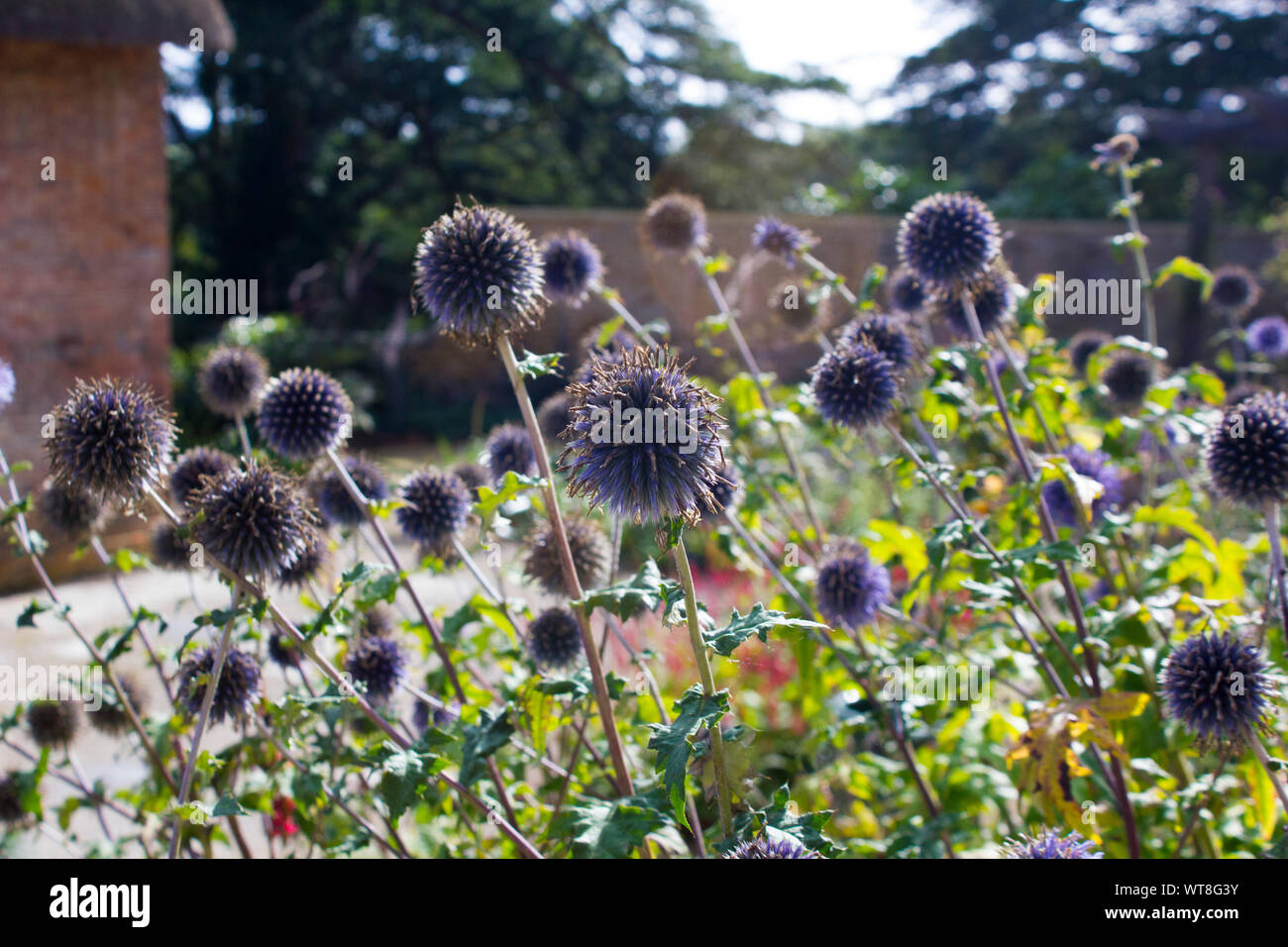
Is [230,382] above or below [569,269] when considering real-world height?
below

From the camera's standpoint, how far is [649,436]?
150cm

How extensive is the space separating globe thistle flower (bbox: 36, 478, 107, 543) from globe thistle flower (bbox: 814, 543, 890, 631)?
2111 mm

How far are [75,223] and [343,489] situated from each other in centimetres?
593

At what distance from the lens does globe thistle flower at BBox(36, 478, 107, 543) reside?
2.64m

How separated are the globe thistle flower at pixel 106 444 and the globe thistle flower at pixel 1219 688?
2264 millimetres

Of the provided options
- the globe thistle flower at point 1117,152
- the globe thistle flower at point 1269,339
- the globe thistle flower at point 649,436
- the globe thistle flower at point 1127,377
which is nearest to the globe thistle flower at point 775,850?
the globe thistle flower at point 649,436

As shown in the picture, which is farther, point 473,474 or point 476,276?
point 473,474

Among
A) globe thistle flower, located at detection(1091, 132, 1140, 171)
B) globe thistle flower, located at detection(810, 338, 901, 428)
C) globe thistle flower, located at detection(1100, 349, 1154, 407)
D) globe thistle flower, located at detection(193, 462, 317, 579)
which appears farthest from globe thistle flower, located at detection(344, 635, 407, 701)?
globe thistle flower, located at detection(1100, 349, 1154, 407)

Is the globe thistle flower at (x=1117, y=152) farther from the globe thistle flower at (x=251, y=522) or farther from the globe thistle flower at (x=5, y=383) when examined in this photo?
the globe thistle flower at (x=5, y=383)

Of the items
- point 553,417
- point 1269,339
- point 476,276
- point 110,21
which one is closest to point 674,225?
point 553,417

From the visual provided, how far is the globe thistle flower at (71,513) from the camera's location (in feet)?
8.68

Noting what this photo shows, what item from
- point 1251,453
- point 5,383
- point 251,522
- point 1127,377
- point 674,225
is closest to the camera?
point 251,522

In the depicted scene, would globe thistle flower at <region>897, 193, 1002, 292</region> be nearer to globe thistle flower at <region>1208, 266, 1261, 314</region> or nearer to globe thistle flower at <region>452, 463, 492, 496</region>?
globe thistle flower at <region>452, 463, 492, 496</region>

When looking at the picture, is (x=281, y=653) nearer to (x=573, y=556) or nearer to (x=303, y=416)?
(x=303, y=416)
